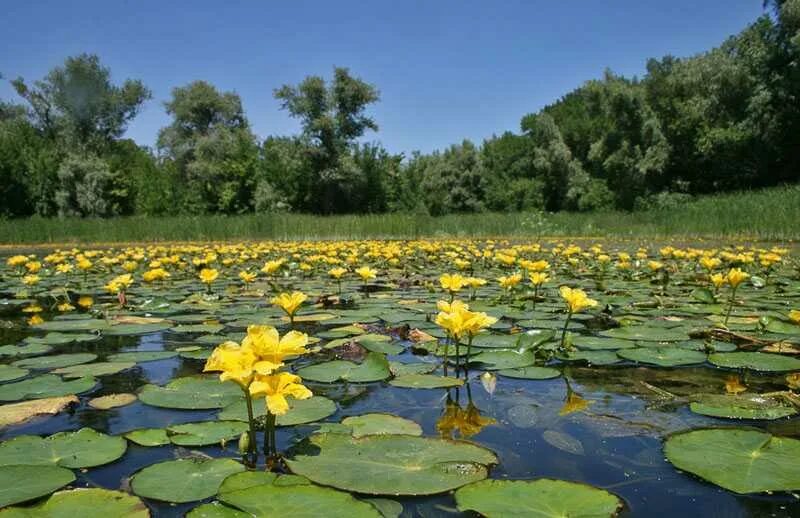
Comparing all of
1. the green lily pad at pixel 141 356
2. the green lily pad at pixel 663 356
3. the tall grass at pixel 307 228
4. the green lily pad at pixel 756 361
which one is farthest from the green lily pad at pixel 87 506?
the tall grass at pixel 307 228

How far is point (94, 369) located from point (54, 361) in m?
0.34

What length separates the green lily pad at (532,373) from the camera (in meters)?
2.43

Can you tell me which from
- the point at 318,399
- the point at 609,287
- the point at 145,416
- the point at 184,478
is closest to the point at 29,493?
the point at 184,478

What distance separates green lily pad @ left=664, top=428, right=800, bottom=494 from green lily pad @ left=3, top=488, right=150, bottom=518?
1.37 metres

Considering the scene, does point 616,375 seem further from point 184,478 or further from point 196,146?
point 196,146

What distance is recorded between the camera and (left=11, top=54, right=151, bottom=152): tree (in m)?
33.2

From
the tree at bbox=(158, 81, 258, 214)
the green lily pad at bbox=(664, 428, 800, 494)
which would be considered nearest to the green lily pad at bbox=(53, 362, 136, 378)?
the green lily pad at bbox=(664, 428, 800, 494)

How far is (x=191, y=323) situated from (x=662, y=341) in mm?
2966

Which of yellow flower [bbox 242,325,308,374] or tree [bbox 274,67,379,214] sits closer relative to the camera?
yellow flower [bbox 242,325,308,374]

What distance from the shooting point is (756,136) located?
2648 centimetres

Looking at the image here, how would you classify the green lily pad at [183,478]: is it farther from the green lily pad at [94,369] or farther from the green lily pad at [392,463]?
the green lily pad at [94,369]

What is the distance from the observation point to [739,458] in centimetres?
150

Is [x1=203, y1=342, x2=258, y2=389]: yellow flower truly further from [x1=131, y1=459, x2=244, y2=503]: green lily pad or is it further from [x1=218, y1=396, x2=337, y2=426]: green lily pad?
[x1=218, y1=396, x2=337, y2=426]: green lily pad

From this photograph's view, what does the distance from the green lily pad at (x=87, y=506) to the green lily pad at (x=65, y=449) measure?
0.25 meters
